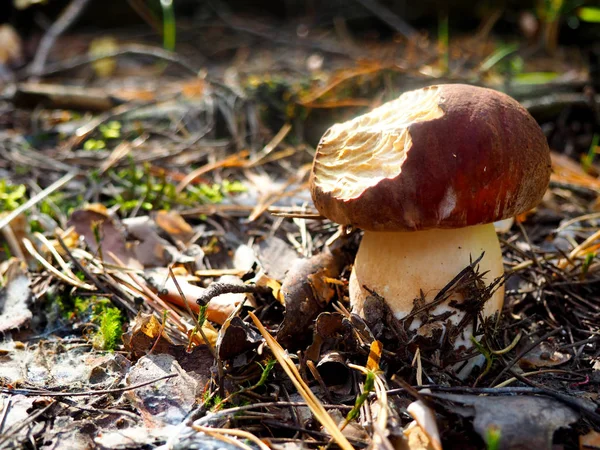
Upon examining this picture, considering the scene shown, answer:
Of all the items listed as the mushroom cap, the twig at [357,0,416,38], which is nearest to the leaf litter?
the mushroom cap

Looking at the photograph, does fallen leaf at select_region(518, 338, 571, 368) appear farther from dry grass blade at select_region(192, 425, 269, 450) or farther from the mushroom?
dry grass blade at select_region(192, 425, 269, 450)

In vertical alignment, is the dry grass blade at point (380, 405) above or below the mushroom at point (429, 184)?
below

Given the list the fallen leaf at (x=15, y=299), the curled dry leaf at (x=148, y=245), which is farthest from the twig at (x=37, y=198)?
the curled dry leaf at (x=148, y=245)

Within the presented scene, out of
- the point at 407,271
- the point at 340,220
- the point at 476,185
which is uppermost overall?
the point at 476,185

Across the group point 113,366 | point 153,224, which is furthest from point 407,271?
point 153,224

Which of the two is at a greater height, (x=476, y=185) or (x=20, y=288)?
(x=476, y=185)

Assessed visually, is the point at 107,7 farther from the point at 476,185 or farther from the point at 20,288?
the point at 476,185

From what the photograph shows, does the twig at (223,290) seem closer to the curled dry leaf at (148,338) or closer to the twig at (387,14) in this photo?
the curled dry leaf at (148,338)
